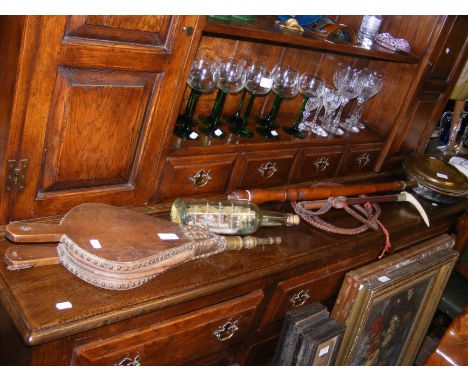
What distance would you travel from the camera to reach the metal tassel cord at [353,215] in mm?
2129

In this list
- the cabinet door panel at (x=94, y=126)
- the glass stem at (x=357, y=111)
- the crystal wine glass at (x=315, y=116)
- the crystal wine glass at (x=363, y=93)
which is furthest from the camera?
the glass stem at (x=357, y=111)

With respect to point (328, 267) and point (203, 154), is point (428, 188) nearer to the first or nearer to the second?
point (328, 267)

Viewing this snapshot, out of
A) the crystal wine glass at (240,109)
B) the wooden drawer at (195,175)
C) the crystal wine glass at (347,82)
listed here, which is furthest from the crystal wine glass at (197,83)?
the crystal wine glass at (347,82)

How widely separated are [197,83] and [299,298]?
0.94m

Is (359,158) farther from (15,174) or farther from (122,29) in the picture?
(15,174)

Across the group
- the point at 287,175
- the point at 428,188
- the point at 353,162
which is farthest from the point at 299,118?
the point at 428,188

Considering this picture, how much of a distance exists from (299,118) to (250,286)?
2.79ft

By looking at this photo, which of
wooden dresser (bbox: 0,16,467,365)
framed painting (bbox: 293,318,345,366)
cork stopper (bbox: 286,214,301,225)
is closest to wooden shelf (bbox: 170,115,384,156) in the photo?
wooden dresser (bbox: 0,16,467,365)

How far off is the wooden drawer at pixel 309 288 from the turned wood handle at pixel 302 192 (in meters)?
0.29

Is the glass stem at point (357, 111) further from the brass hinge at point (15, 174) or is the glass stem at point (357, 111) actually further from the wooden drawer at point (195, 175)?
the brass hinge at point (15, 174)

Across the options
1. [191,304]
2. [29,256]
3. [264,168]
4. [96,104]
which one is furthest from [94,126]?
[264,168]

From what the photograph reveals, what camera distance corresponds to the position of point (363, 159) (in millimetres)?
2697

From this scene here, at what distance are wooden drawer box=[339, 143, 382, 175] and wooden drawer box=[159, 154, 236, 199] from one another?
→ 2.55 feet

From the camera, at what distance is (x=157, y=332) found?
5.40 ft
